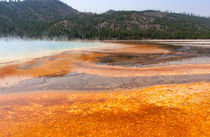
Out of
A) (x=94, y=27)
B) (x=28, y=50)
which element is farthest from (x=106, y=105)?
(x=94, y=27)

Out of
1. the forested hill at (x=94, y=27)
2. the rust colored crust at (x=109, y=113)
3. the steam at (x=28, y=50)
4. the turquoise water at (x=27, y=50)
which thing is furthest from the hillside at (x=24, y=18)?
the rust colored crust at (x=109, y=113)

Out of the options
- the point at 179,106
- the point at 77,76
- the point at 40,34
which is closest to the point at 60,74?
the point at 77,76

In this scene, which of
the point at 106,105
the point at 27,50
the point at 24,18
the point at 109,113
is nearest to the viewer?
the point at 109,113

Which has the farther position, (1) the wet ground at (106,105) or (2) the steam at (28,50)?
(2) the steam at (28,50)

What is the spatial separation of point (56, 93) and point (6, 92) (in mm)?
2833

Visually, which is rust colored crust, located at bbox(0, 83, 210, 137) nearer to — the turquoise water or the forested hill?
the turquoise water

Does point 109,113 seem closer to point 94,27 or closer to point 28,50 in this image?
point 28,50

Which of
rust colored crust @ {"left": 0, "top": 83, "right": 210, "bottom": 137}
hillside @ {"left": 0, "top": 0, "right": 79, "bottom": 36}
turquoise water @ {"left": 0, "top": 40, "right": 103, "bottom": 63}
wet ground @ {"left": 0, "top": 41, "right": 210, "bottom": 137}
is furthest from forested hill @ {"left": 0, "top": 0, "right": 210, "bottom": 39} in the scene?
rust colored crust @ {"left": 0, "top": 83, "right": 210, "bottom": 137}

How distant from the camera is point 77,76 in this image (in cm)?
1172

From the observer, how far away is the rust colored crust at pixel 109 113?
4945mm

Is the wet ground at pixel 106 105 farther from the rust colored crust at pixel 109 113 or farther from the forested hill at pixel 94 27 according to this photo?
the forested hill at pixel 94 27

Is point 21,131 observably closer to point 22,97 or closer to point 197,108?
point 22,97

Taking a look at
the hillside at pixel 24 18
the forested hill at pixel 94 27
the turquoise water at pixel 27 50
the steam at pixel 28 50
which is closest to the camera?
the steam at pixel 28 50

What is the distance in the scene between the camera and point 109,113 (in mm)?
6082
